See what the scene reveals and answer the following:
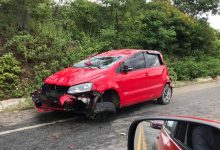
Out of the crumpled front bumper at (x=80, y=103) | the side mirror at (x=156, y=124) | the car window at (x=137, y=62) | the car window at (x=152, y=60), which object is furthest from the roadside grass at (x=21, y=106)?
the side mirror at (x=156, y=124)

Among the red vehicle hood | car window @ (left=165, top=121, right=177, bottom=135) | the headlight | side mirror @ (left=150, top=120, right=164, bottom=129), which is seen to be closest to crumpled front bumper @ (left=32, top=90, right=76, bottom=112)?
the headlight

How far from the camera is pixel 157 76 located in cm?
1068

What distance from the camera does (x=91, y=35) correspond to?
1683 cm

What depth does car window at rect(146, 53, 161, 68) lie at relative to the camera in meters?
10.5

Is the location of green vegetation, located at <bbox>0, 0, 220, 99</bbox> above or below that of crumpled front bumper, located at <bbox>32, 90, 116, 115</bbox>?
above

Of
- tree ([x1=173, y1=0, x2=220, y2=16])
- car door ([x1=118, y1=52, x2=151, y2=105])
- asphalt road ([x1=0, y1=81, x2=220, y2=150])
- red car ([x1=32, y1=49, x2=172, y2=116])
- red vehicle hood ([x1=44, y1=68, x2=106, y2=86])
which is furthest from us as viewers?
tree ([x1=173, y1=0, x2=220, y2=16])

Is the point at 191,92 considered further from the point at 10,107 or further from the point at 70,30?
the point at 10,107

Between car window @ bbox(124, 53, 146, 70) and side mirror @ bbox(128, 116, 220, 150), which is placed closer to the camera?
side mirror @ bbox(128, 116, 220, 150)

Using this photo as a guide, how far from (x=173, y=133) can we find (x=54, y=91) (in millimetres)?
6007

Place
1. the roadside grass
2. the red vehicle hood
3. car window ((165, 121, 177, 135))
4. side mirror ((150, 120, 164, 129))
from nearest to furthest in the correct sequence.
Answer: car window ((165, 121, 177, 135)), side mirror ((150, 120, 164, 129)), the red vehicle hood, the roadside grass

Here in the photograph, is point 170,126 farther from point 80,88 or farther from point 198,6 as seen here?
point 198,6

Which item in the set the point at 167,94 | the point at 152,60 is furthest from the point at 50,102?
the point at 167,94

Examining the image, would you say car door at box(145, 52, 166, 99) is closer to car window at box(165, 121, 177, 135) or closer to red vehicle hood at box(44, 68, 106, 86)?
red vehicle hood at box(44, 68, 106, 86)

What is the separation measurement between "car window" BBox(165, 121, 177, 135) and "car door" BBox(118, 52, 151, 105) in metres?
6.22
